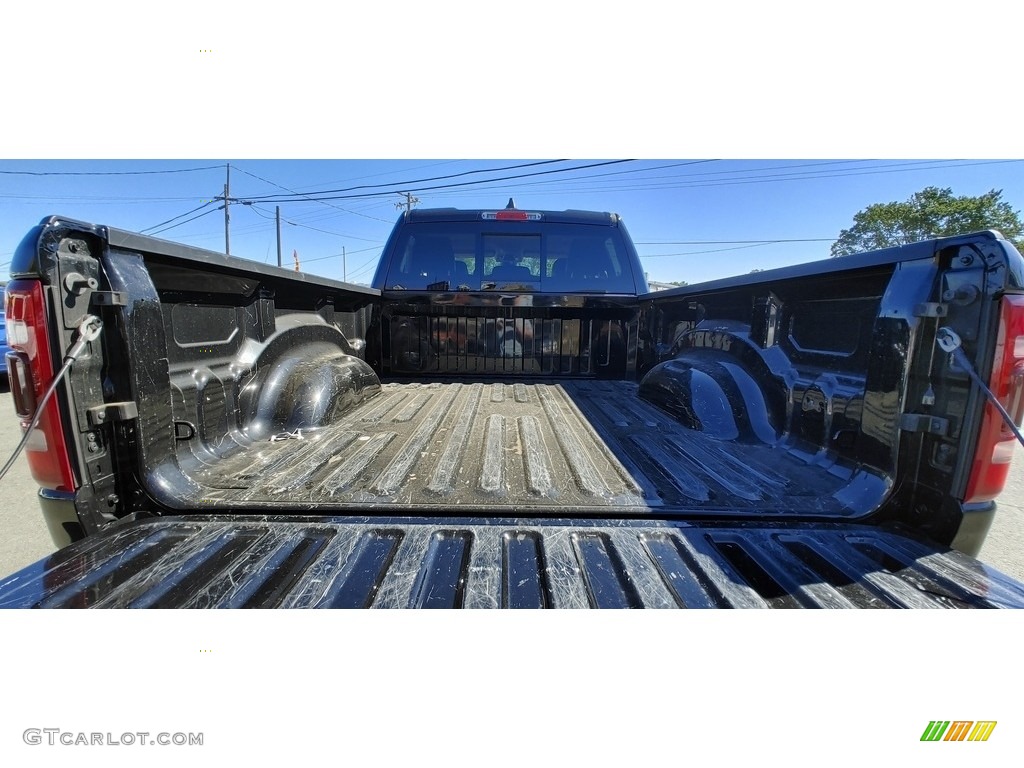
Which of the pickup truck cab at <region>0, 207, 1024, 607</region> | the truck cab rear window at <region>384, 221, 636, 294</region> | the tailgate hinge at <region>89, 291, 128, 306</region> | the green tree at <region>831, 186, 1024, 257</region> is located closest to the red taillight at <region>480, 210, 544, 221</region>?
the truck cab rear window at <region>384, 221, 636, 294</region>

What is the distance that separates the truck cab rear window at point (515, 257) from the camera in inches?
162

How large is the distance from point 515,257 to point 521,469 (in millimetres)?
2783

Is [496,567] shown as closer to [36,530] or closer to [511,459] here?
[511,459]

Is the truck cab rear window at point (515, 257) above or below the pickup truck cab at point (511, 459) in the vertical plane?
above

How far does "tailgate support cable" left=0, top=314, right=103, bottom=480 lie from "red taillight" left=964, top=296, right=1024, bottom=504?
8.93 ft

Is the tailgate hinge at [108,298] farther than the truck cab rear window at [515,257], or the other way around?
the truck cab rear window at [515,257]

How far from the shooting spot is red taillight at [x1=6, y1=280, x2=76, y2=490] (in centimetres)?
126

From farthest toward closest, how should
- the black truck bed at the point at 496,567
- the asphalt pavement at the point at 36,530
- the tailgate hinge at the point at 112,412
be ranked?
the asphalt pavement at the point at 36,530
the tailgate hinge at the point at 112,412
the black truck bed at the point at 496,567

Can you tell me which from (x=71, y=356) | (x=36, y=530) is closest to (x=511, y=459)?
(x=71, y=356)

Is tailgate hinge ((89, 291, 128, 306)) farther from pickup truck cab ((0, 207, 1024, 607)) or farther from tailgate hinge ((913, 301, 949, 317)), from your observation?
tailgate hinge ((913, 301, 949, 317))

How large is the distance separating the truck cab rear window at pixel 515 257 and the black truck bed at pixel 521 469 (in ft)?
5.87

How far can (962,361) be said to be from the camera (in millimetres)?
1337

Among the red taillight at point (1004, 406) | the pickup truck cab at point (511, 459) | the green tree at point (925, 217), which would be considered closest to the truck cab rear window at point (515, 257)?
the pickup truck cab at point (511, 459)

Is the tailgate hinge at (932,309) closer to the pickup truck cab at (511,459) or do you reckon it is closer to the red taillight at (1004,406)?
the pickup truck cab at (511,459)
